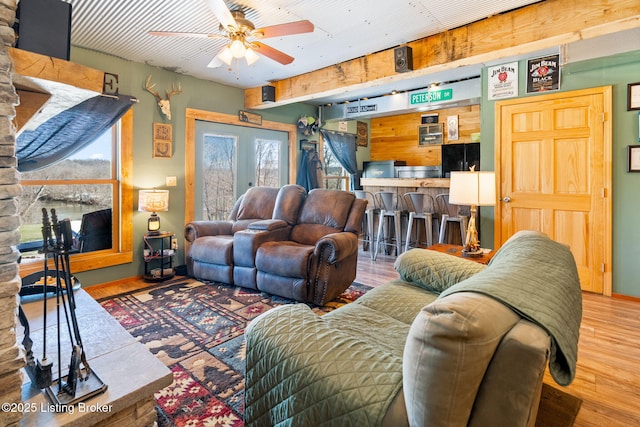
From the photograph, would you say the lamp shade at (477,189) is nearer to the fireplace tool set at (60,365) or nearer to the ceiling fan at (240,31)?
the ceiling fan at (240,31)

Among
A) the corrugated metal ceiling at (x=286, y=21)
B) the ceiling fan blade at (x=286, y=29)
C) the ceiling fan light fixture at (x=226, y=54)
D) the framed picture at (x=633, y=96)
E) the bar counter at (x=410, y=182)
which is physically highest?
the corrugated metal ceiling at (x=286, y=21)

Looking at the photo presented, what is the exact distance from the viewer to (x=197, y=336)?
2516mm

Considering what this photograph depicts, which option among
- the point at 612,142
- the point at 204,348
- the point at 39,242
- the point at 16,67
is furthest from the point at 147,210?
the point at 612,142

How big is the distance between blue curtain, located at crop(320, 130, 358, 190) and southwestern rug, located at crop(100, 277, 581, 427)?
134 inches

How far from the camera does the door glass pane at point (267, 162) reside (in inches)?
212

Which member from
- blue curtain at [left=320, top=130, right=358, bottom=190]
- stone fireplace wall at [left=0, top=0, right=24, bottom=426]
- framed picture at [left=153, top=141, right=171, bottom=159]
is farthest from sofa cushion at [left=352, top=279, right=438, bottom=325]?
blue curtain at [left=320, top=130, right=358, bottom=190]

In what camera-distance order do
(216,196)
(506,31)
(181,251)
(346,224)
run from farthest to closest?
(216,196) → (181,251) → (346,224) → (506,31)

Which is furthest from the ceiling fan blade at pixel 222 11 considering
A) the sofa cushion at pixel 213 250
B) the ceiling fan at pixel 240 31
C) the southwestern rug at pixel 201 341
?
the southwestern rug at pixel 201 341

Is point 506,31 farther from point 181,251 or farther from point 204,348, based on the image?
point 181,251

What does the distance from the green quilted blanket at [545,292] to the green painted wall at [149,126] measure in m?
3.94

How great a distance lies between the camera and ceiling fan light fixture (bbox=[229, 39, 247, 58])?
260cm

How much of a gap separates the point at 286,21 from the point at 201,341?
105 inches

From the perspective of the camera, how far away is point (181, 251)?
14.5ft

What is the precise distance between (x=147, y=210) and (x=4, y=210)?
9.36ft
